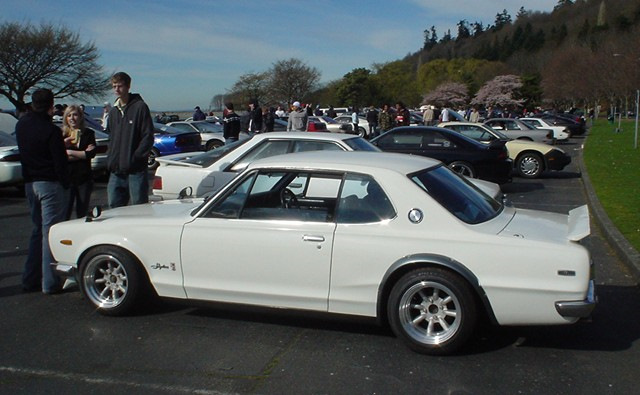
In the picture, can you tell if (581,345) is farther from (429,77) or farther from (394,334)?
(429,77)

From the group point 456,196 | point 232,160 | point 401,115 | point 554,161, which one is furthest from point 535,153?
point 456,196

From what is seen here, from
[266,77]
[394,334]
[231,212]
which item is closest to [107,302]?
[231,212]

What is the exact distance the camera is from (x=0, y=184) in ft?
40.9

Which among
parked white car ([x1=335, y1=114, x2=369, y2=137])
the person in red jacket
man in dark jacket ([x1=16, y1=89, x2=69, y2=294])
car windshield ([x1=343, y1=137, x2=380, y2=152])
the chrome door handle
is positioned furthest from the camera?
parked white car ([x1=335, y1=114, x2=369, y2=137])

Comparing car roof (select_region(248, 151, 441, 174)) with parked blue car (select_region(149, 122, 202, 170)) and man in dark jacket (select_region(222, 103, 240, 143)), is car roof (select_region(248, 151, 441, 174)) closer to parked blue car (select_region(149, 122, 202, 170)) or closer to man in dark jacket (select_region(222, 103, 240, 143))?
man in dark jacket (select_region(222, 103, 240, 143))

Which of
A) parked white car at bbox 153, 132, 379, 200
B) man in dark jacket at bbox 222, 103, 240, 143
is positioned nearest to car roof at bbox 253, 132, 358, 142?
parked white car at bbox 153, 132, 379, 200

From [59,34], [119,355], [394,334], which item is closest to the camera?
[119,355]

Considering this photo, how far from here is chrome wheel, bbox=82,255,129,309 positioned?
17.6ft

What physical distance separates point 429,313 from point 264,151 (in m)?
4.93

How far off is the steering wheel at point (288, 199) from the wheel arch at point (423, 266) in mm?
1109

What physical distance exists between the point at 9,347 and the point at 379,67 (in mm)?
101275

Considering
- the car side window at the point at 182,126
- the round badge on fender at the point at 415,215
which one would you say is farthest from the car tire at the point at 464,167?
the car side window at the point at 182,126

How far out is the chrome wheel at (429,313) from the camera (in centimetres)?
443

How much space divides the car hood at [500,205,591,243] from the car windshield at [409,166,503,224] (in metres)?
0.21
